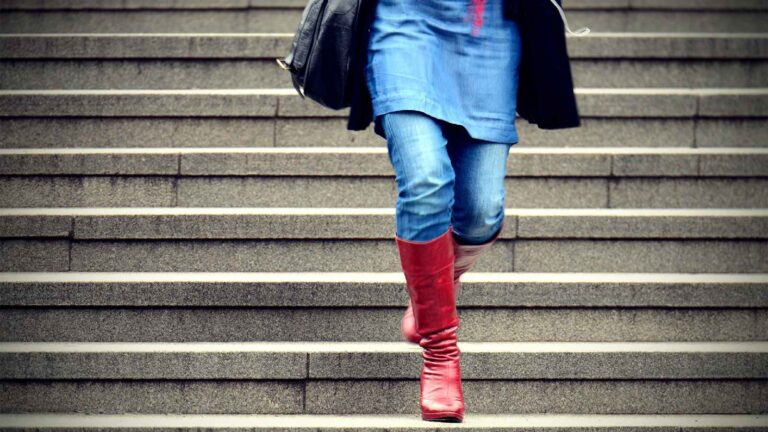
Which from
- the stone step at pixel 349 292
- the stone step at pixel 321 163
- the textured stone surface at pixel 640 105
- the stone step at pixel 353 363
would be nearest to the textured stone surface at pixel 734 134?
the textured stone surface at pixel 640 105

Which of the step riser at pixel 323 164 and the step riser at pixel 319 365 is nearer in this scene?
the step riser at pixel 319 365

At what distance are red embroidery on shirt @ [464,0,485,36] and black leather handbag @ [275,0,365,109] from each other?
366mm

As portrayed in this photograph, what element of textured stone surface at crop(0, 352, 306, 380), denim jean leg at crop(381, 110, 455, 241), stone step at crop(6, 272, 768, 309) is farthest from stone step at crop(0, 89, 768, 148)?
denim jean leg at crop(381, 110, 455, 241)

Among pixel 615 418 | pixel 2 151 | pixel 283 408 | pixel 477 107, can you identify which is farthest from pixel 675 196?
pixel 2 151

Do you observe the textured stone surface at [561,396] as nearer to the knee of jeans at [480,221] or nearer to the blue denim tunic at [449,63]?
the knee of jeans at [480,221]

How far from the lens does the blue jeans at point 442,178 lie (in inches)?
110

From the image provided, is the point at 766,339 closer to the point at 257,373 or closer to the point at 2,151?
the point at 257,373

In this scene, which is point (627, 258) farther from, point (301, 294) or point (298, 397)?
point (298, 397)

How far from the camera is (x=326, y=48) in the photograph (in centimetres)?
289

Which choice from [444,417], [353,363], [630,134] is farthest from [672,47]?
[444,417]

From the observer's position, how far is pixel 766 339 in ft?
12.2

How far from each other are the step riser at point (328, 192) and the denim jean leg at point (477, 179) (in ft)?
3.68

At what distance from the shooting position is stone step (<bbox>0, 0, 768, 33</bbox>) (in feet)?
19.4

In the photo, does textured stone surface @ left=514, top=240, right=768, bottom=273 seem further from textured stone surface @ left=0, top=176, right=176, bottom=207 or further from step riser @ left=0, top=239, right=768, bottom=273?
textured stone surface @ left=0, top=176, right=176, bottom=207
